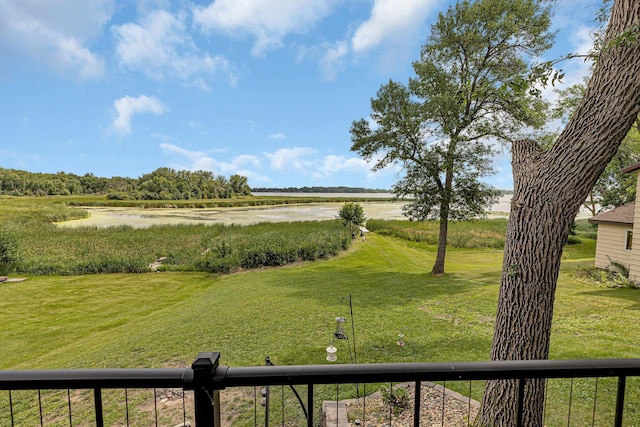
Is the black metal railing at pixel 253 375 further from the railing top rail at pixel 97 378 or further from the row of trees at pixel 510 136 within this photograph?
the row of trees at pixel 510 136

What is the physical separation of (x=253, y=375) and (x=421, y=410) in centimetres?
289

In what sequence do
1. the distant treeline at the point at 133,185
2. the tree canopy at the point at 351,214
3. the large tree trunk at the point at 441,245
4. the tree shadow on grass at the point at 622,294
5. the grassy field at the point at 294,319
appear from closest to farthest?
the grassy field at the point at 294,319
the tree shadow on grass at the point at 622,294
the large tree trunk at the point at 441,245
the tree canopy at the point at 351,214
the distant treeline at the point at 133,185

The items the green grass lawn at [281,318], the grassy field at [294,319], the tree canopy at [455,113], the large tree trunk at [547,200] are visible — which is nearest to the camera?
the large tree trunk at [547,200]

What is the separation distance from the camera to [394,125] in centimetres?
1015

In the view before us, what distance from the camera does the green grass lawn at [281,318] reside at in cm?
484

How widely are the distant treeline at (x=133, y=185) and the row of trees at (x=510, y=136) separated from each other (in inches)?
1885

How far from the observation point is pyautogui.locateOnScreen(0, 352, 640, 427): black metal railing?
3.25 feet

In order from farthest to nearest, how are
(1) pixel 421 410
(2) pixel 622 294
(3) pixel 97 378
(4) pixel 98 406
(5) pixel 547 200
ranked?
(2) pixel 622 294, (1) pixel 421 410, (5) pixel 547 200, (4) pixel 98 406, (3) pixel 97 378

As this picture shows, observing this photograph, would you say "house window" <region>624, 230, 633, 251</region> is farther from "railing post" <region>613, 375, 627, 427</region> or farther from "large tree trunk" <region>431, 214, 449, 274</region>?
"railing post" <region>613, 375, 627, 427</region>

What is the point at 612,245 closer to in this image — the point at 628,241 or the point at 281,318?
the point at 628,241

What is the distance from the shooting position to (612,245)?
972cm

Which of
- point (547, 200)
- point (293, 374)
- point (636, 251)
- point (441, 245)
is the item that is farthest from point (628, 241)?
point (293, 374)

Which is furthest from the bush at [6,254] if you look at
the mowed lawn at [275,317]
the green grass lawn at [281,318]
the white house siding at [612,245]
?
the white house siding at [612,245]

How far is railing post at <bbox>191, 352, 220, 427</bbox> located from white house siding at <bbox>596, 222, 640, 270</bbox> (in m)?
12.8
